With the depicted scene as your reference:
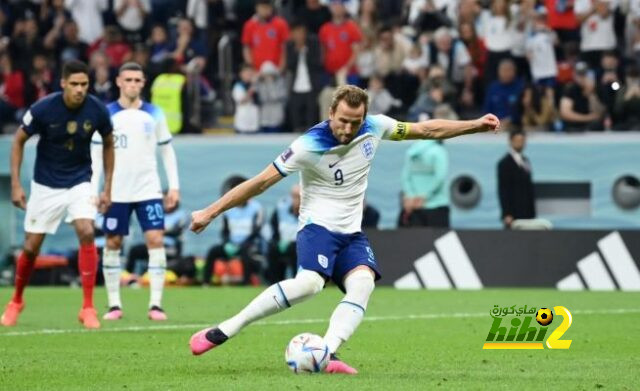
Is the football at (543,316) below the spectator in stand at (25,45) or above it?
above

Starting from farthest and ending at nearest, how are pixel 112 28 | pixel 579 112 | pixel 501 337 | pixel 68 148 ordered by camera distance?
1. pixel 112 28
2. pixel 579 112
3. pixel 68 148
4. pixel 501 337

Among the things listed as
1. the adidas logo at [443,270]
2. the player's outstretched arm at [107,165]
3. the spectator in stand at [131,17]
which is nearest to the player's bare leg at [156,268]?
the player's outstretched arm at [107,165]

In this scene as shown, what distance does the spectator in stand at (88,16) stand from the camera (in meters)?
28.7

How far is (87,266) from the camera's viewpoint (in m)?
14.8

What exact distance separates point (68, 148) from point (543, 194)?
1213 cm

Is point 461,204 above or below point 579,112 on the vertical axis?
below

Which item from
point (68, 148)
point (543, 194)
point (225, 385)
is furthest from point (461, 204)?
point (225, 385)

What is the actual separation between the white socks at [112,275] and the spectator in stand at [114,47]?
1154 centimetres

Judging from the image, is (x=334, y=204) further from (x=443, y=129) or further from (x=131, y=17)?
(x=131, y=17)

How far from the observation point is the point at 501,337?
1262cm

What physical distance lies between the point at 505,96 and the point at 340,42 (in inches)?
121

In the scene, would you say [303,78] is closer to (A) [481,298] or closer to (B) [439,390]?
(A) [481,298]

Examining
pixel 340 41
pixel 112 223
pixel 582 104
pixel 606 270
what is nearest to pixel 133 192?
pixel 112 223

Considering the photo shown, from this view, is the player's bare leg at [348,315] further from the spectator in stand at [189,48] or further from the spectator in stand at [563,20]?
the spectator in stand at [189,48]
